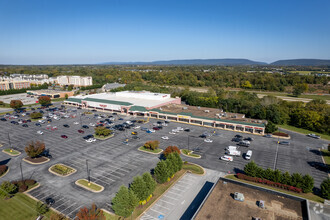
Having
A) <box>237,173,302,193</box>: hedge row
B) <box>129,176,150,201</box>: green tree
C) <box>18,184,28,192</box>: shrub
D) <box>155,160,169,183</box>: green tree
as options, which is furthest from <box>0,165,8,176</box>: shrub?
<box>237,173,302,193</box>: hedge row

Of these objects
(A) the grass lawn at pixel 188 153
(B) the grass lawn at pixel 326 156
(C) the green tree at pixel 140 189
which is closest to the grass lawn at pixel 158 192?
(C) the green tree at pixel 140 189

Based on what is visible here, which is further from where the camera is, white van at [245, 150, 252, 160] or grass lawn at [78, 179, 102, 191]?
white van at [245, 150, 252, 160]

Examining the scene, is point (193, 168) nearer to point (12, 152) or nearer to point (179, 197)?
point (179, 197)

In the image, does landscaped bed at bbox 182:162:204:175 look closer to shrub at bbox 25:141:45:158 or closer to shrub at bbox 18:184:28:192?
shrub at bbox 18:184:28:192

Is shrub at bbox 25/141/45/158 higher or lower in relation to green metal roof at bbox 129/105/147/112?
lower

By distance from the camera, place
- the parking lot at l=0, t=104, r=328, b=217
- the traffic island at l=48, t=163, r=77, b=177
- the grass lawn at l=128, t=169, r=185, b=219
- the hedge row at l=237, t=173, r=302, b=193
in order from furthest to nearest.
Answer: the traffic island at l=48, t=163, r=77, b=177 < the parking lot at l=0, t=104, r=328, b=217 < the hedge row at l=237, t=173, r=302, b=193 < the grass lawn at l=128, t=169, r=185, b=219

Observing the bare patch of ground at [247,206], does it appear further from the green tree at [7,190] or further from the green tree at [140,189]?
the green tree at [7,190]

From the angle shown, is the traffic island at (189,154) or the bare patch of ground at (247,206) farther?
the traffic island at (189,154)

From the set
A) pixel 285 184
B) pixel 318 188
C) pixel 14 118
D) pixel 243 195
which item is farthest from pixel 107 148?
pixel 14 118

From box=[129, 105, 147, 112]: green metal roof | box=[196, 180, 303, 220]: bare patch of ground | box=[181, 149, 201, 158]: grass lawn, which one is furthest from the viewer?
box=[129, 105, 147, 112]: green metal roof
